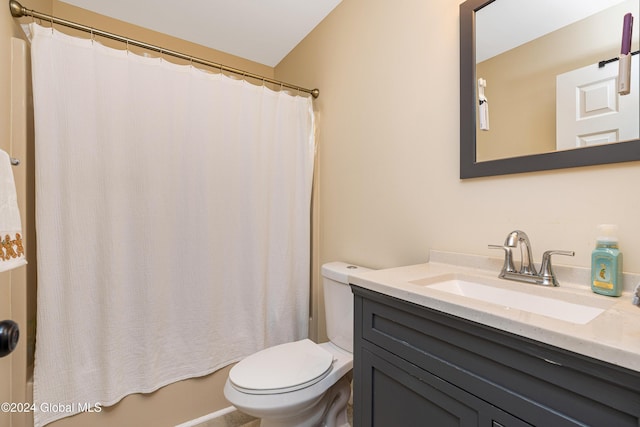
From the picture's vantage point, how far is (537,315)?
0.58 metres

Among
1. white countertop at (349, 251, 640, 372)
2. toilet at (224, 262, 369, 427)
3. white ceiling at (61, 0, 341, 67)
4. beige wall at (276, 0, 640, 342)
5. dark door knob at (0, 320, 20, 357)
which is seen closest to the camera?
white countertop at (349, 251, 640, 372)

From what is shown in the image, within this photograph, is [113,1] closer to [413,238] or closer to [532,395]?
[413,238]

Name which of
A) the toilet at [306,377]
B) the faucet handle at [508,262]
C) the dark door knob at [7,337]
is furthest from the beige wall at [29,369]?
the faucet handle at [508,262]

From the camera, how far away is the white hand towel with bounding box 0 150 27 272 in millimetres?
633

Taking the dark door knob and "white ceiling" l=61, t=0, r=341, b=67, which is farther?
"white ceiling" l=61, t=0, r=341, b=67

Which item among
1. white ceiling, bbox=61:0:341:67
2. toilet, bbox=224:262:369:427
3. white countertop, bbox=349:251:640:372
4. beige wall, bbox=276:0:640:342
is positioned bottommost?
toilet, bbox=224:262:369:427

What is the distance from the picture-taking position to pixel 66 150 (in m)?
1.24

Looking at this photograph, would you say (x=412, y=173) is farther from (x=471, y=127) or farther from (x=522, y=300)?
(x=522, y=300)

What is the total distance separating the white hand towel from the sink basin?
103 centimetres

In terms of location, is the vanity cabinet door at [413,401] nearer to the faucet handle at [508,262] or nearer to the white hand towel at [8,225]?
the faucet handle at [508,262]

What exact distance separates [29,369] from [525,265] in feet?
6.49

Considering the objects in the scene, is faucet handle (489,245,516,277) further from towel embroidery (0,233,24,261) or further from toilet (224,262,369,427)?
towel embroidery (0,233,24,261)

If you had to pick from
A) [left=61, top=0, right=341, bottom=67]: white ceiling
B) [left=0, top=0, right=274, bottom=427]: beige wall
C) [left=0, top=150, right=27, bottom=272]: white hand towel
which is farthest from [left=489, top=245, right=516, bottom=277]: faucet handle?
[left=61, top=0, right=341, bottom=67]: white ceiling

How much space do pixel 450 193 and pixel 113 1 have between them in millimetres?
2180
